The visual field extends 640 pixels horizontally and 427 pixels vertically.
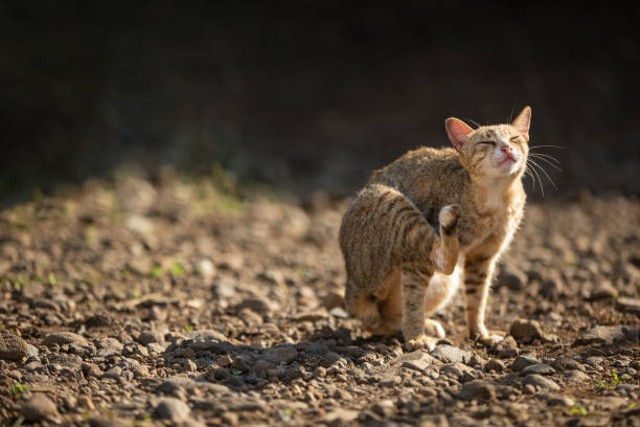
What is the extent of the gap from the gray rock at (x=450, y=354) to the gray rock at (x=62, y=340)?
2.45 metres

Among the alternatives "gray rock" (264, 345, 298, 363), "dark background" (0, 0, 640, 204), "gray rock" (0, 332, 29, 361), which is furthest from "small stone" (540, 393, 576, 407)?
"dark background" (0, 0, 640, 204)

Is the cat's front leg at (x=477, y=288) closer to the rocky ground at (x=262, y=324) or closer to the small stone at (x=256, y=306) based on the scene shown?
the rocky ground at (x=262, y=324)

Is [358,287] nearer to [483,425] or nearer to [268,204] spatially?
[483,425]

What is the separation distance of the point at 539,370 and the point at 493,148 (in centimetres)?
156

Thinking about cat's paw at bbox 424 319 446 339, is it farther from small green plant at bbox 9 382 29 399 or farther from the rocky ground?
small green plant at bbox 9 382 29 399

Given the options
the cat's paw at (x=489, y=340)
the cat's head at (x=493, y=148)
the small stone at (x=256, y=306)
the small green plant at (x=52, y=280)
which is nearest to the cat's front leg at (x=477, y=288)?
the cat's paw at (x=489, y=340)

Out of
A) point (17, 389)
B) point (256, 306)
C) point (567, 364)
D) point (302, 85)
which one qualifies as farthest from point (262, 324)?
point (302, 85)

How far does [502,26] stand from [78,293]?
1095 cm

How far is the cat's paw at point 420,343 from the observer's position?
5.86m

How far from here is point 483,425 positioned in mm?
4305

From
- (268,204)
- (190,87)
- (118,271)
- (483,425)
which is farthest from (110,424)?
(190,87)

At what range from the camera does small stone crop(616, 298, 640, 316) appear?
685cm

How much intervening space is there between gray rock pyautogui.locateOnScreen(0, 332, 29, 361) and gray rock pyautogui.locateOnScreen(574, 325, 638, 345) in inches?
154

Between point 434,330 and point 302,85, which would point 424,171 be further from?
point 302,85
